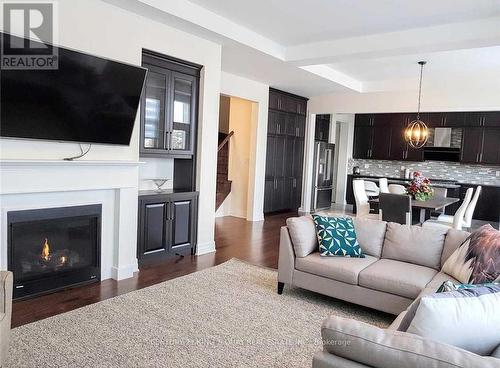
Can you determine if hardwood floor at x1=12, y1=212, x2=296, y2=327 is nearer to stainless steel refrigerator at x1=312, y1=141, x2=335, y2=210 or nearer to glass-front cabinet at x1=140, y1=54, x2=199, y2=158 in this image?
glass-front cabinet at x1=140, y1=54, x2=199, y2=158

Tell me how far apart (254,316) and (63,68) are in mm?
2650

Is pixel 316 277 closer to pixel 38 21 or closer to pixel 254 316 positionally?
pixel 254 316

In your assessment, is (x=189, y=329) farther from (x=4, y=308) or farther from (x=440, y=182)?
(x=440, y=182)

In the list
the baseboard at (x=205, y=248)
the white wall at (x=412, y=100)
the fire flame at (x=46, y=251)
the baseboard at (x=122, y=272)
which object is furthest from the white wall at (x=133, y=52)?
the white wall at (x=412, y=100)

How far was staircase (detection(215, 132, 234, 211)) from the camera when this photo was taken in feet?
26.1

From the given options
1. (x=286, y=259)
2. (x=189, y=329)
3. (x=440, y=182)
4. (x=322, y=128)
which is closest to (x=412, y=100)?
(x=440, y=182)

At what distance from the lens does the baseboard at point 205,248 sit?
501 centimetres

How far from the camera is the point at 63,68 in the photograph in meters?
3.24

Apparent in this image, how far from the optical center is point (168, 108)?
4535mm

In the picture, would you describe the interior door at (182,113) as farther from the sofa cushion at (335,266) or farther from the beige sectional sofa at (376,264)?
the sofa cushion at (335,266)

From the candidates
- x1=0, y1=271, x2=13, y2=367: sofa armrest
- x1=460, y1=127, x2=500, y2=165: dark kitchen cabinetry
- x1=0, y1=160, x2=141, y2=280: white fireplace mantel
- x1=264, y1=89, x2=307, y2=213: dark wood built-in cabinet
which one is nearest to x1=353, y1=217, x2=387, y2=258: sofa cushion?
x1=0, y1=160, x2=141, y2=280: white fireplace mantel

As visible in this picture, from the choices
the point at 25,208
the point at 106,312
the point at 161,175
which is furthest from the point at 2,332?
the point at 161,175

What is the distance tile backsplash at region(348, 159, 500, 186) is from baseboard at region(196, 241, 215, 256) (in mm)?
6248

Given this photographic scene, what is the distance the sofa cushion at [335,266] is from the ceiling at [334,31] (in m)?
2.59
